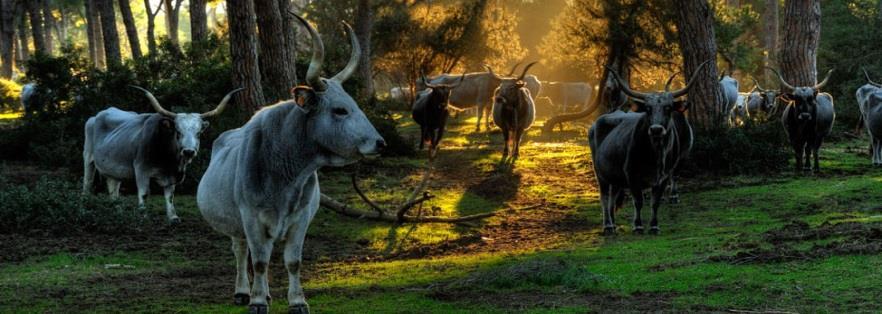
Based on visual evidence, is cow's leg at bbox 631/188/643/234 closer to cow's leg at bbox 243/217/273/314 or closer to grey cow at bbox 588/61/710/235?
grey cow at bbox 588/61/710/235

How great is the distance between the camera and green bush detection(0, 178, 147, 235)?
13.1 meters

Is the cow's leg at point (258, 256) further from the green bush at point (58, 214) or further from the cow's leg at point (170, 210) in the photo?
the cow's leg at point (170, 210)

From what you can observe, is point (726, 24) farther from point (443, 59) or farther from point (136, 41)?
point (136, 41)

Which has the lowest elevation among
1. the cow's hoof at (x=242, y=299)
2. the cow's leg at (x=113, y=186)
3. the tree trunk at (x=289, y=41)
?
the cow's hoof at (x=242, y=299)

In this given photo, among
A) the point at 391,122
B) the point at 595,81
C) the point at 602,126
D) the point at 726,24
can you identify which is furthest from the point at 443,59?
the point at 602,126

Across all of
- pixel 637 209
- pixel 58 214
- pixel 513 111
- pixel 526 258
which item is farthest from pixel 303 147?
pixel 513 111

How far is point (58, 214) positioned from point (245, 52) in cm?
504

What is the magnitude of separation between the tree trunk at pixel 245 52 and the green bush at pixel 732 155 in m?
7.74

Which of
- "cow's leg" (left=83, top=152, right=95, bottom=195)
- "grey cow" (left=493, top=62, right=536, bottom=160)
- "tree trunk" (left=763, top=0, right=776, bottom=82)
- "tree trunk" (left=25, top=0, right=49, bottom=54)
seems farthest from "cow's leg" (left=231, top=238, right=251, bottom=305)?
"tree trunk" (left=763, top=0, right=776, bottom=82)

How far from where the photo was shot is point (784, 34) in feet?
77.7

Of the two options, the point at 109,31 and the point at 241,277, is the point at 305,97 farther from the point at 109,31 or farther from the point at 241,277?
the point at 109,31

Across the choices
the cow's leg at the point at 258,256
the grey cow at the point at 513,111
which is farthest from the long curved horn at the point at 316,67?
the grey cow at the point at 513,111

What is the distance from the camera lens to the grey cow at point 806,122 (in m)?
18.6

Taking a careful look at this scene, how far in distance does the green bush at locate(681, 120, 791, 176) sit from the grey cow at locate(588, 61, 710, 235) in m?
4.55
